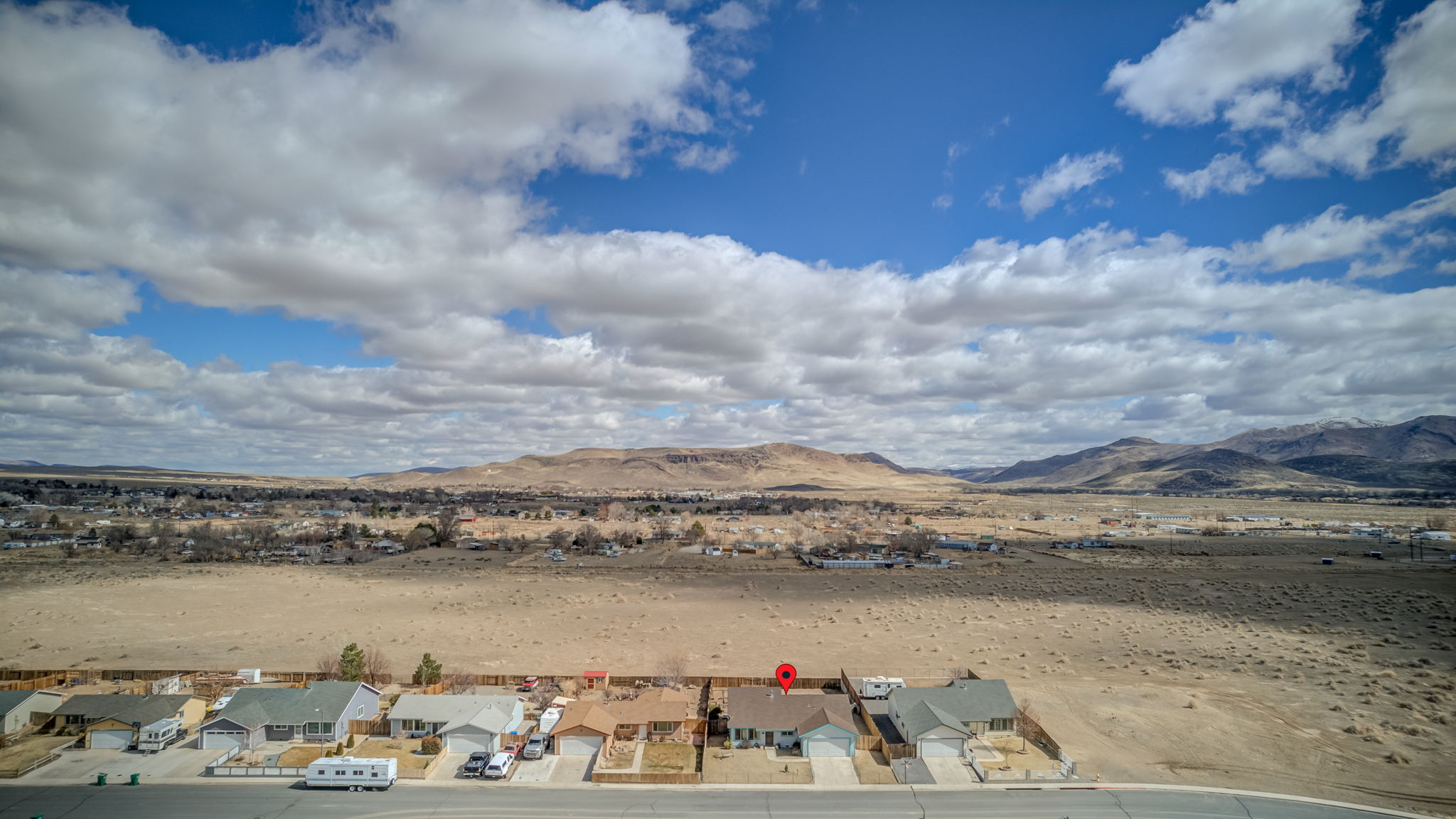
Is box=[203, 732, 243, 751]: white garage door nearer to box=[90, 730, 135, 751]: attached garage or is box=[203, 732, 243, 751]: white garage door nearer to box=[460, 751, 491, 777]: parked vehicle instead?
box=[90, 730, 135, 751]: attached garage

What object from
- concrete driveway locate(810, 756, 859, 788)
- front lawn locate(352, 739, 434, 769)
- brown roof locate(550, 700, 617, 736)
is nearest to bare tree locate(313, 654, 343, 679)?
front lawn locate(352, 739, 434, 769)

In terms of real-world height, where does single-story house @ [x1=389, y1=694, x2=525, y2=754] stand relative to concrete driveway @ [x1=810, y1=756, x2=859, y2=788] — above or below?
above

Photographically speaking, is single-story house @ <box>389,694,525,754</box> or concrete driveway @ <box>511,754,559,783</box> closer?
concrete driveway @ <box>511,754,559,783</box>

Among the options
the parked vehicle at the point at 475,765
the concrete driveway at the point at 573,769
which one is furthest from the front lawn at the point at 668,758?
the parked vehicle at the point at 475,765

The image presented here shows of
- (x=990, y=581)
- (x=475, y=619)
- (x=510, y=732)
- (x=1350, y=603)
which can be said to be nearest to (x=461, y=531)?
(x=475, y=619)

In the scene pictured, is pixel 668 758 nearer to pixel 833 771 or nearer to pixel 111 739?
pixel 833 771

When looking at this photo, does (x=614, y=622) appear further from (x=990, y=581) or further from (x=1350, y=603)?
(x=1350, y=603)

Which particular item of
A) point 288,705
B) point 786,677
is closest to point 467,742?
point 288,705
